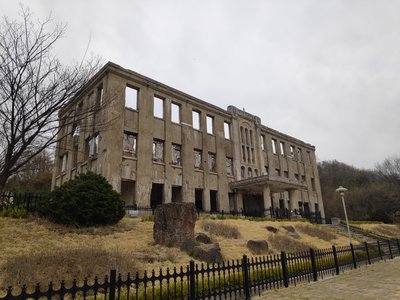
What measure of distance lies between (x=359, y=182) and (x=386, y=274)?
6556 cm

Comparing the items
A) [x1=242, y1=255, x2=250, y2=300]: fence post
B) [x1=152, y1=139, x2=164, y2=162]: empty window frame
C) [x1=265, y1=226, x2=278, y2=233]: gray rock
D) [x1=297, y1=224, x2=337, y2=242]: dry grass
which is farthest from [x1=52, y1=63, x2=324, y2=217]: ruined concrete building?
[x1=242, y1=255, x2=250, y2=300]: fence post

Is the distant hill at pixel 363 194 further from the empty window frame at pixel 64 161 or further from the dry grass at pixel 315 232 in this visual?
the empty window frame at pixel 64 161

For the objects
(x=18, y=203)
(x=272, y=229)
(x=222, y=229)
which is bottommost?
(x=272, y=229)

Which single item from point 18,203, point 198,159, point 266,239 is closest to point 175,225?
point 266,239

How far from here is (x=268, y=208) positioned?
28.9 metres

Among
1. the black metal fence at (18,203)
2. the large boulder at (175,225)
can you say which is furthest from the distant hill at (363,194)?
the black metal fence at (18,203)

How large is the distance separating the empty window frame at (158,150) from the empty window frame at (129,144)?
217 centimetres

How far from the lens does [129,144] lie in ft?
82.7

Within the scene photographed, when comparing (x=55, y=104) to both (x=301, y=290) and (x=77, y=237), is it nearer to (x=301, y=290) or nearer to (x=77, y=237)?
(x=77, y=237)

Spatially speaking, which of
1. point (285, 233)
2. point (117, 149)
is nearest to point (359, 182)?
point (285, 233)

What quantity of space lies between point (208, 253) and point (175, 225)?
212 centimetres

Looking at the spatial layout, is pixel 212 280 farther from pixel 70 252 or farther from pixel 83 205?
pixel 83 205

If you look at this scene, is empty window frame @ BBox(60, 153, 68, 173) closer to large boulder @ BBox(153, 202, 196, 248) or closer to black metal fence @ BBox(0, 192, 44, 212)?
black metal fence @ BBox(0, 192, 44, 212)

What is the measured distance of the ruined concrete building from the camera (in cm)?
2411
